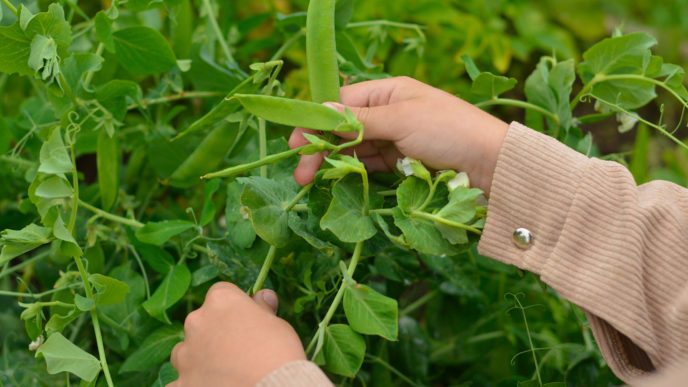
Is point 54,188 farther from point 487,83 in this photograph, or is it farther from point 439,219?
point 487,83

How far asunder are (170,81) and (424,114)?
1.26 feet

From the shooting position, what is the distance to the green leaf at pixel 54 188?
0.60 m

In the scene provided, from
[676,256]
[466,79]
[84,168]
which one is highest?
[676,256]

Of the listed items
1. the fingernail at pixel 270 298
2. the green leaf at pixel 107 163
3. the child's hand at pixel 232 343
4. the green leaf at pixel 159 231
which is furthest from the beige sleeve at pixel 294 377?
the green leaf at pixel 107 163

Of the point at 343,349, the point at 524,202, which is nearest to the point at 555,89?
the point at 524,202

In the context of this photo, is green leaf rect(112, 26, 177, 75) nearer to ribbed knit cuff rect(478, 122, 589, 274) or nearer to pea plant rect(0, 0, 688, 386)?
pea plant rect(0, 0, 688, 386)

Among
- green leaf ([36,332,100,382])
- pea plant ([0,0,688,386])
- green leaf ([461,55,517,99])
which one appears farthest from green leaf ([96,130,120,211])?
green leaf ([461,55,517,99])

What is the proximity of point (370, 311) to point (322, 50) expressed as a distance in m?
0.27

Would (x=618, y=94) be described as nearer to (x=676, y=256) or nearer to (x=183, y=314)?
(x=676, y=256)

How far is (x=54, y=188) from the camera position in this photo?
610mm

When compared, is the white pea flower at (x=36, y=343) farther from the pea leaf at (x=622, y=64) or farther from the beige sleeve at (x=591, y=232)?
the pea leaf at (x=622, y=64)

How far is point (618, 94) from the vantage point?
2.49ft

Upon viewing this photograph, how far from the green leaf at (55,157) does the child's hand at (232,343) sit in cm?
19

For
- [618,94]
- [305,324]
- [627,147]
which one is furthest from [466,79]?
[305,324]
